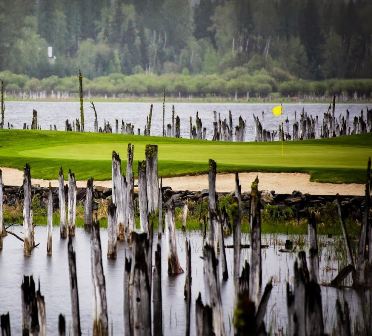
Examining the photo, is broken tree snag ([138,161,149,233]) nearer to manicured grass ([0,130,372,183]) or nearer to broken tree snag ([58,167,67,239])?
broken tree snag ([58,167,67,239])

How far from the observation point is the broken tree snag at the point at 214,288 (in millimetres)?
15289

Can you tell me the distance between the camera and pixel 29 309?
15328 mm

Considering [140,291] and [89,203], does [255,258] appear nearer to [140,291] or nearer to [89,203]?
[140,291]

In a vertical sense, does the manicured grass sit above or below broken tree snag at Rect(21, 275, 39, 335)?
above

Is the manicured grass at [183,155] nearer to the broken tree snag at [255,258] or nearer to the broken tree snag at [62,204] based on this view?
the broken tree snag at [62,204]

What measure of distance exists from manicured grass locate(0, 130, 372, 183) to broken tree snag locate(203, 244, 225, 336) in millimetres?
19173

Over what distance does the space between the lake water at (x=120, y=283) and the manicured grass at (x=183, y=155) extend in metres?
6.65

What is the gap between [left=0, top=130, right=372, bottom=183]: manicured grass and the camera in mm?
37156

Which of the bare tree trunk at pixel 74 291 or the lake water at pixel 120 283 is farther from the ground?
the bare tree trunk at pixel 74 291

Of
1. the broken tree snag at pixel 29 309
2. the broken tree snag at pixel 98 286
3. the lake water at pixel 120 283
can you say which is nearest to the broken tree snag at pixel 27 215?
the lake water at pixel 120 283

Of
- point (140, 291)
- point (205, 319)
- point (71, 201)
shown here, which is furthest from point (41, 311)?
point (71, 201)

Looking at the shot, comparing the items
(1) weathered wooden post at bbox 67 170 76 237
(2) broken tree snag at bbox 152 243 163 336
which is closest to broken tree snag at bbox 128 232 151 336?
(2) broken tree snag at bbox 152 243 163 336

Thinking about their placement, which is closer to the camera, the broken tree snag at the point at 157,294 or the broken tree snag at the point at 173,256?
the broken tree snag at the point at 157,294

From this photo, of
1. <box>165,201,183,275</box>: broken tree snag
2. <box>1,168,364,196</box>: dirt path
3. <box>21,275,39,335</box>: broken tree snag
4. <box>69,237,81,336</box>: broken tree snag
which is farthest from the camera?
<box>1,168,364,196</box>: dirt path
